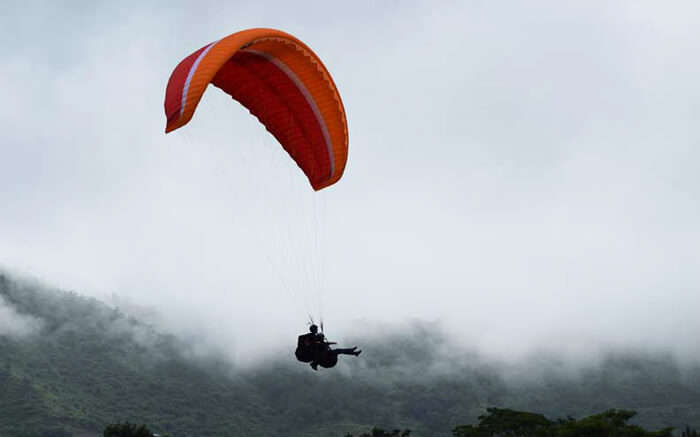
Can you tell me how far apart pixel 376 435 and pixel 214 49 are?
3091 inches

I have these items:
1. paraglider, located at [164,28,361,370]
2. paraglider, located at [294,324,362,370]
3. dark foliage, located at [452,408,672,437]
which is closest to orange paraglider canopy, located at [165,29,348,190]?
paraglider, located at [164,28,361,370]

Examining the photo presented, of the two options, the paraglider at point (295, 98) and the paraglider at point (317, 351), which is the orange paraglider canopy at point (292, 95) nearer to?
the paraglider at point (295, 98)

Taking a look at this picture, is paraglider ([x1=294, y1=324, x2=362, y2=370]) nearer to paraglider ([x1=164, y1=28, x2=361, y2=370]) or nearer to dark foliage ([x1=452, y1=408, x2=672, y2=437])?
paraglider ([x1=164, y1=28, x2=361, y2=370])

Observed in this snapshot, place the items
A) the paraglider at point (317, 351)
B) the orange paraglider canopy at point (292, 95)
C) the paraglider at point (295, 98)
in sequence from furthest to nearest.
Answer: the orange paraglider canopy at point (292, 95), the paraglider at point (317, 351), the paraglider at point (295, 98)

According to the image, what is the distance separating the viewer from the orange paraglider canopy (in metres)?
24.6

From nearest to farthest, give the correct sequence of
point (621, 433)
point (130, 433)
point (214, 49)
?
point (214, 49), point (621, 433), point (130, 433)

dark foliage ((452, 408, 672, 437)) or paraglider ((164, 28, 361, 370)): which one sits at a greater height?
paraglider ((164, 28, 361, 370))

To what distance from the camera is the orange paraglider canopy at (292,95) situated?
24608 millimetres

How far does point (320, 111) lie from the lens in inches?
1036

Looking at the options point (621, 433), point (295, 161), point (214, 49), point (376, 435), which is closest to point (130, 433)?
point (376, 435)

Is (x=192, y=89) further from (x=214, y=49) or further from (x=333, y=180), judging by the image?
(x=333, y=180)

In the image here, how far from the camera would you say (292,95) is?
86.3 feet

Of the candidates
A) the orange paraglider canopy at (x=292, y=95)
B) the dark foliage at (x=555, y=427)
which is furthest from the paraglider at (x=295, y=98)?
the dark foliage at (x=555, y=427)

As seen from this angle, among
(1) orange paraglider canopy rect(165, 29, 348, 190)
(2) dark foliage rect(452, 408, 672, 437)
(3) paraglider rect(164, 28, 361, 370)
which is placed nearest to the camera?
(3) paraglider rect(164, 28, 361, 370)
